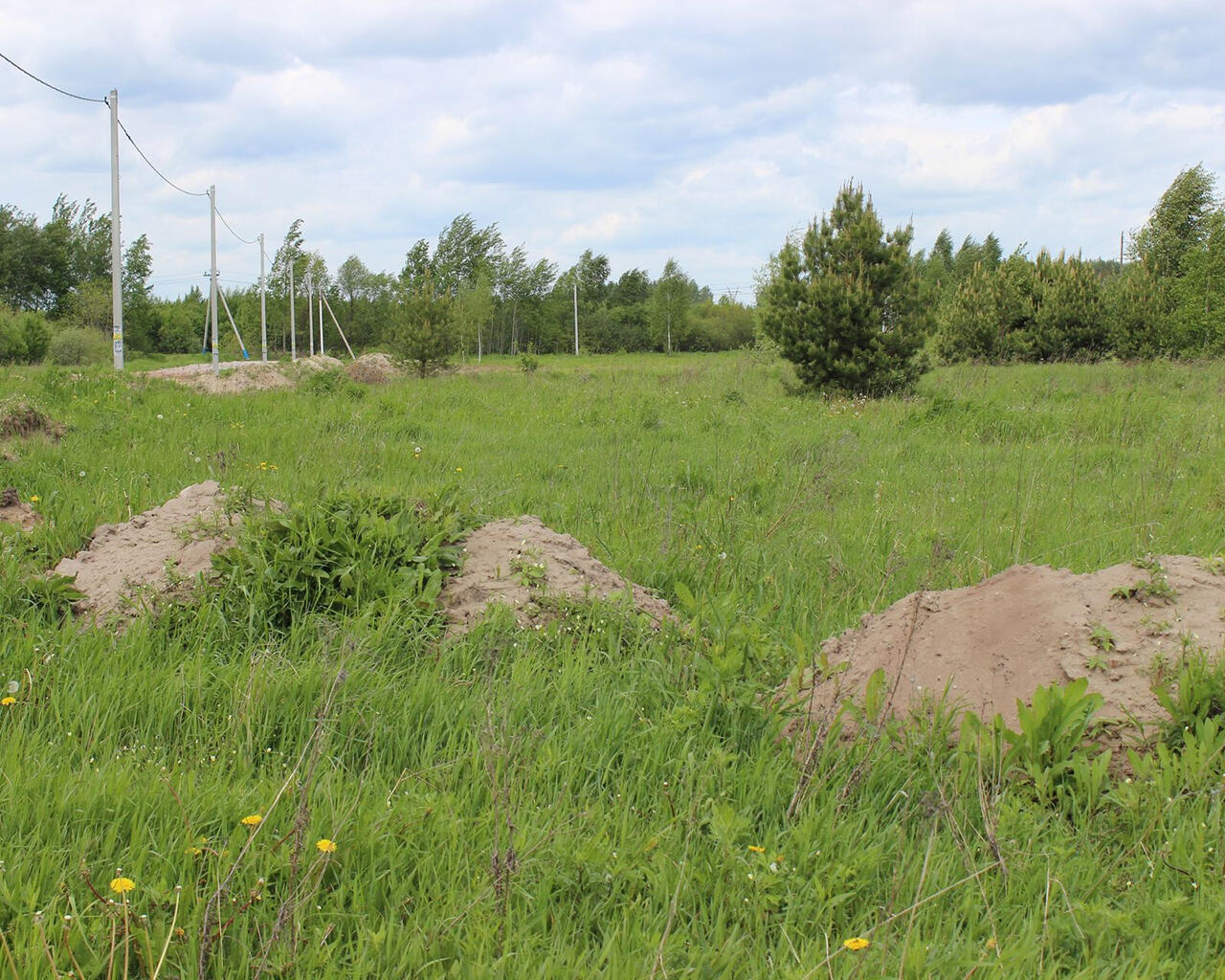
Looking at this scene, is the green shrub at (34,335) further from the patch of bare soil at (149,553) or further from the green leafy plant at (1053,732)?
the green leafy plant at (1053,732)

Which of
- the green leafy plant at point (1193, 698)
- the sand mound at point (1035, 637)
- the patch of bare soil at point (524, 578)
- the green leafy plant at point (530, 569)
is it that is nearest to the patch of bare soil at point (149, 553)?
the patch of bare soil at point (524, 578)

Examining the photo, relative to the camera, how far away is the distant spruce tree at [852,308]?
17000 millimetres

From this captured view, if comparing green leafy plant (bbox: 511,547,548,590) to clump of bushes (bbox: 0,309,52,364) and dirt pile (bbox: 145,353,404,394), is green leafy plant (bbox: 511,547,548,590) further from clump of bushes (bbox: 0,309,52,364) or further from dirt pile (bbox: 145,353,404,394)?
clump of bushes (bbox: 0,309,52,364)

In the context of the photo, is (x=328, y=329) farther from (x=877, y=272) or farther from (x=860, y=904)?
(x=860, y=904)

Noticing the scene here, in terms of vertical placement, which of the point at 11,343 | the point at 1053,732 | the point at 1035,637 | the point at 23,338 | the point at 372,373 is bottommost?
the point at 1053,732

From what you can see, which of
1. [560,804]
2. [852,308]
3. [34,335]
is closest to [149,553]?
[560,804]

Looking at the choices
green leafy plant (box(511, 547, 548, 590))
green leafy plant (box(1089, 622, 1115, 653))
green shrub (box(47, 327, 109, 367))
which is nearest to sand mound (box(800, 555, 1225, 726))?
green leafy plant (box(1089, 622, 1115, 653))

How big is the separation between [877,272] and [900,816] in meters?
16.1

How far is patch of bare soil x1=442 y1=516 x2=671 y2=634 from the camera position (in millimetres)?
4156

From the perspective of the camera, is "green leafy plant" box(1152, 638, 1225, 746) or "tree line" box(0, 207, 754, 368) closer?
"green leafy plant" box(1152, 638, 1225, 746)

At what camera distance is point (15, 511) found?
5.91 meters

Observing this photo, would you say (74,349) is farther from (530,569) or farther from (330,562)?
(530,569)

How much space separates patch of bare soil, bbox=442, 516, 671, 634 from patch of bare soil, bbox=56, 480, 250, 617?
127 cm

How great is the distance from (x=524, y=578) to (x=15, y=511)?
4005 millimetres
